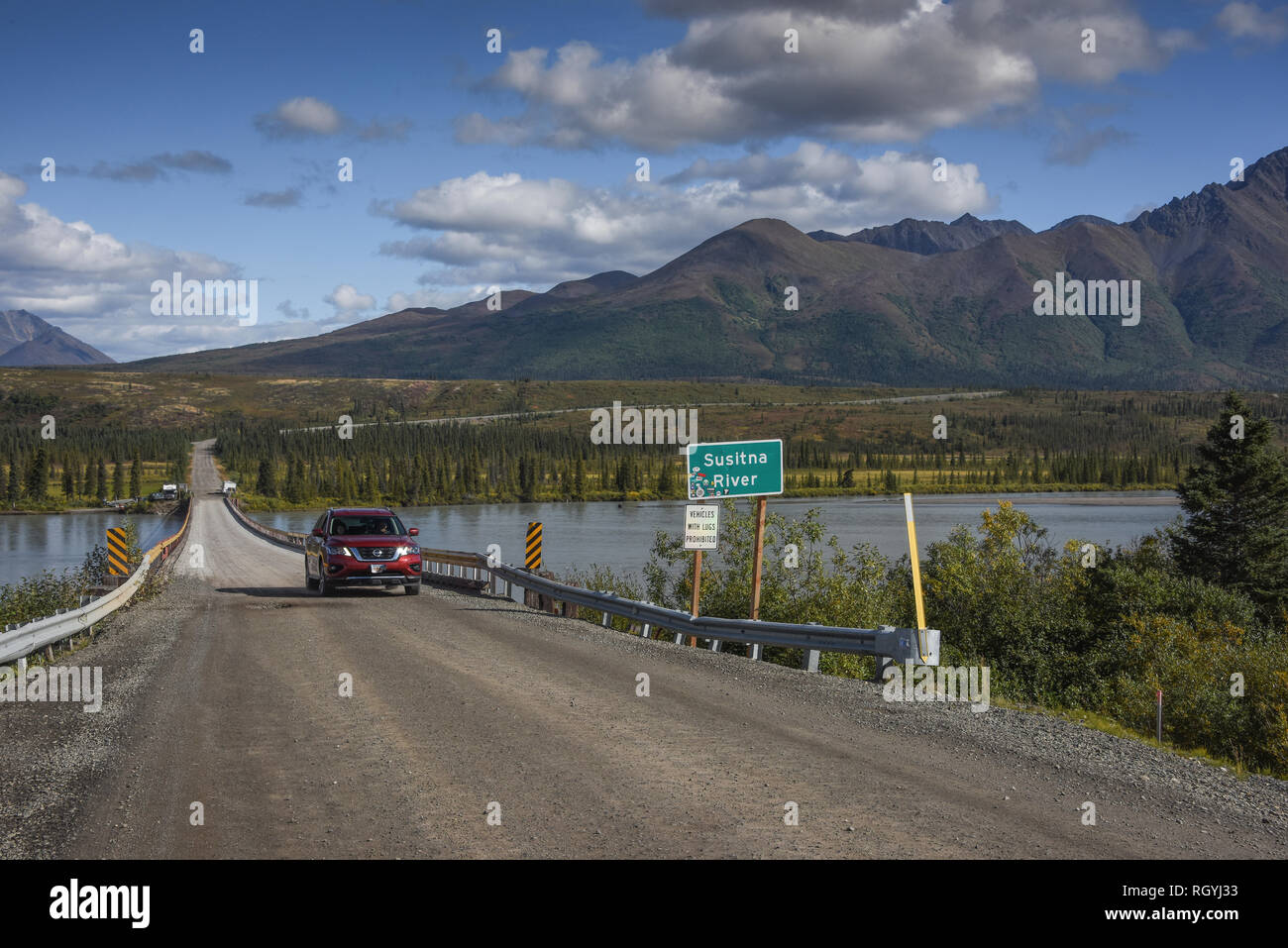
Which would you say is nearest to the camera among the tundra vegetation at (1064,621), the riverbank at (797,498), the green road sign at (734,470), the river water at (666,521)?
the tundra vegetation at (1064,621)

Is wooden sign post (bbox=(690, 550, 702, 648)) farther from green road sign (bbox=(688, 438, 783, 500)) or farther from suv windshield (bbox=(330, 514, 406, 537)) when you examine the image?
suv windshield (bbox=(330, 514, 406, 537))

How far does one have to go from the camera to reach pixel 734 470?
63.3ft

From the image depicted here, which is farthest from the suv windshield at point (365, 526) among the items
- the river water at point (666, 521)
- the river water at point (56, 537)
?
the river water at point (56, 537)

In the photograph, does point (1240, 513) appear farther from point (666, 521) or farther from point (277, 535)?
point (666, 521)

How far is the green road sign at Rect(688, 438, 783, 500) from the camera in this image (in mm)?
19047

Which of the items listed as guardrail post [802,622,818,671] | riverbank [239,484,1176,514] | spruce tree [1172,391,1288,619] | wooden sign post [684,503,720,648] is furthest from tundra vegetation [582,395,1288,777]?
riverbank [239,484,1176,514]

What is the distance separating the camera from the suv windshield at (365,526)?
85.5 ft

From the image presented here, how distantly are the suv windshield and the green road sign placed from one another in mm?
9562

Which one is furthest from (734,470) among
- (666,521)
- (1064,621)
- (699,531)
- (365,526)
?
(666,521)

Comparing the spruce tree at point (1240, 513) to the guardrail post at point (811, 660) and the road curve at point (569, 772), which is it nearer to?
the guardrail post at point (811, 660)

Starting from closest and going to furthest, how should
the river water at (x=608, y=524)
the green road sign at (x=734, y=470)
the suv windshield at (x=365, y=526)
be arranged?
the green road sign at (x=734, y=470)
the suv windshield at (x=365, y=526)
the river water at (x=608, y=524)

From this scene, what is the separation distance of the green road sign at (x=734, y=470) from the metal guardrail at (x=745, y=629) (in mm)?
2243

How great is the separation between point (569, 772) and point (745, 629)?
7965 millimetres

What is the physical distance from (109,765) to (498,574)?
17.9 meters
